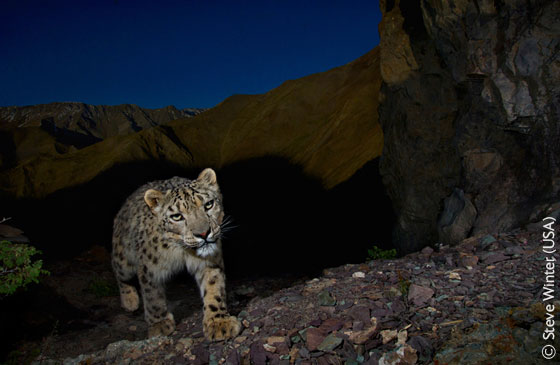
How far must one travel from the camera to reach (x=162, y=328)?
18.8 ft

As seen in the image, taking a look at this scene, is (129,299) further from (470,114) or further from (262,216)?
(262,216)

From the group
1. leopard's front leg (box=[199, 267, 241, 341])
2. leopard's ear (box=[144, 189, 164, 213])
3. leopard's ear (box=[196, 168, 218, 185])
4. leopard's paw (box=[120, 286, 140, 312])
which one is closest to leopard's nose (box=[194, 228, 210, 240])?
leopard's front leg (box=[199, 267, 241, 341])

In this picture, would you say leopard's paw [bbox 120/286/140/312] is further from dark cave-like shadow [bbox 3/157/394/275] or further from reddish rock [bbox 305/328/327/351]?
reddish rock [bbox 305/328/327/351]

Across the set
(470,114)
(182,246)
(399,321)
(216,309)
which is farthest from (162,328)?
(470,114)

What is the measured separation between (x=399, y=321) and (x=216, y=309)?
2689 mm

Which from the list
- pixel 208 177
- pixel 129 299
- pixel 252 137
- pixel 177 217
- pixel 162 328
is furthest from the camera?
pixel 252 137

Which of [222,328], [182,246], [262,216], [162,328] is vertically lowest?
[262,216]

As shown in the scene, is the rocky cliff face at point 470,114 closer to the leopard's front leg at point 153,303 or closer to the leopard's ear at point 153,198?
the leopard's ear at point 153,198

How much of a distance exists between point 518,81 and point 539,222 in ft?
10.1

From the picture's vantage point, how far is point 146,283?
19.7 feet

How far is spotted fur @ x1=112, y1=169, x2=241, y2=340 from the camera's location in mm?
5070

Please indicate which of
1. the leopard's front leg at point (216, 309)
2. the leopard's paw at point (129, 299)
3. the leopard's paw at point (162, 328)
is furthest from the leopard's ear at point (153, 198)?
the leopard's paw at point (129, 299)

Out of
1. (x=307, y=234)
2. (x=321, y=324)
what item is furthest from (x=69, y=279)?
(x=307, y=234)

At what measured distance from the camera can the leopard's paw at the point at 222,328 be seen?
472 centimetres
